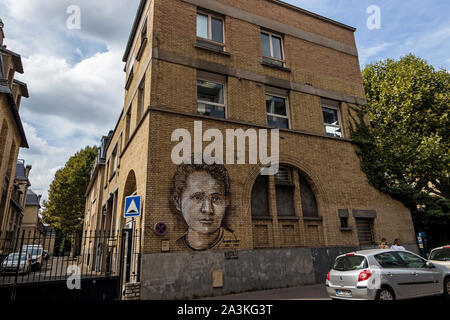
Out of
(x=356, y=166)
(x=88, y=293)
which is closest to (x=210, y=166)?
(x=88, y=293)

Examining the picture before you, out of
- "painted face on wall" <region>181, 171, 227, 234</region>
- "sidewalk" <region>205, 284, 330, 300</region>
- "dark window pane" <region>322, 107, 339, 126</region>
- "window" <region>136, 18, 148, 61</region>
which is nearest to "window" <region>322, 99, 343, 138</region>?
"dark window pane" <region>322, 107, 339, 126</region>

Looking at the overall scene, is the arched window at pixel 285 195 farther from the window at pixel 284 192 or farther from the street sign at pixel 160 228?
the street sign at pixel 160 228

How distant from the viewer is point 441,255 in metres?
10.1

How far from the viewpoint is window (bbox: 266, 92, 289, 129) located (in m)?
12.7

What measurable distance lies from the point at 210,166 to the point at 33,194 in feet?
178

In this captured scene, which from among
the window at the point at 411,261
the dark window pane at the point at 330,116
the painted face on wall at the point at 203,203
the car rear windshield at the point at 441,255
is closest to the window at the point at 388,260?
the window at the point at 411,261

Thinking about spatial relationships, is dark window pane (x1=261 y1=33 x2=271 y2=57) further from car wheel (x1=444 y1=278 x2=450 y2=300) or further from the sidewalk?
car wheel (x1=444 y1=278 x2=450 y2=300)

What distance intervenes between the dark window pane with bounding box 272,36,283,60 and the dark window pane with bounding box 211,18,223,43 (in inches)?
116

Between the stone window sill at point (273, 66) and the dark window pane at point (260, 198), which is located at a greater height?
the stone window sill at point (273, 66)

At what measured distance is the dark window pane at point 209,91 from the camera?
11.7 meters

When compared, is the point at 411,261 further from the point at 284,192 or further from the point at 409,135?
the point at 409,135

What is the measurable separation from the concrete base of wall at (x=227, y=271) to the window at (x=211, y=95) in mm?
5624

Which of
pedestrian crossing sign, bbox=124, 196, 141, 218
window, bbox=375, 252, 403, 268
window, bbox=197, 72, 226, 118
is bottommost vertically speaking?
window, bbox=375, 252, 403, 268

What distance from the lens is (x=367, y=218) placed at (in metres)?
13.1
